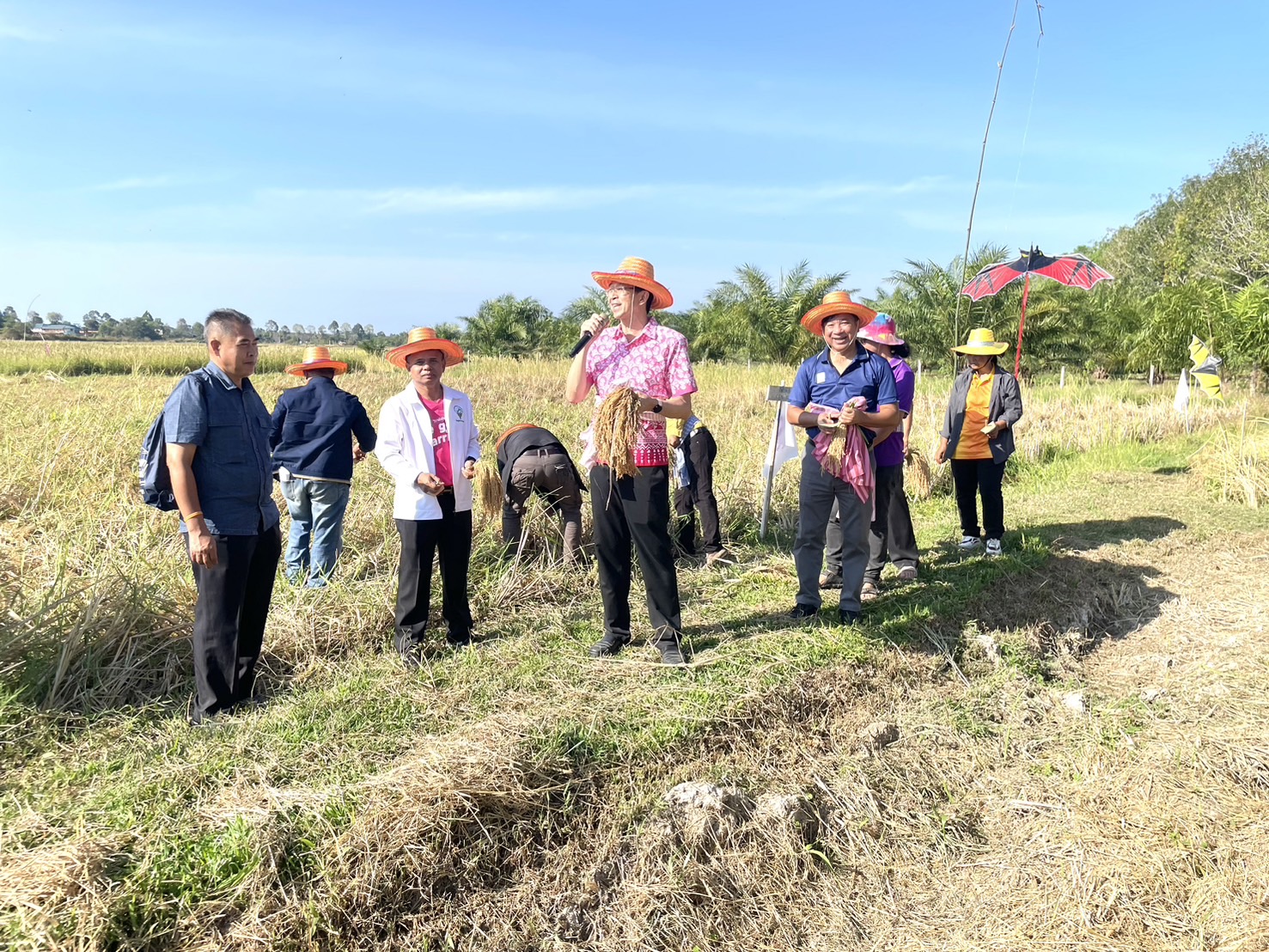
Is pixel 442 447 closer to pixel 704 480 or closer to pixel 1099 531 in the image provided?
pixel 704 480

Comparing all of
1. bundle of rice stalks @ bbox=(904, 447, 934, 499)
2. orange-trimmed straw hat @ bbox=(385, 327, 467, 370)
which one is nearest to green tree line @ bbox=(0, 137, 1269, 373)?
bundle of rice stalks @ bbox=(904, 447, 934, 499)

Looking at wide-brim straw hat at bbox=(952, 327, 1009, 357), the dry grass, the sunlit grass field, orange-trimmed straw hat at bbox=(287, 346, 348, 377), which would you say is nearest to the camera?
the sunlit grass field

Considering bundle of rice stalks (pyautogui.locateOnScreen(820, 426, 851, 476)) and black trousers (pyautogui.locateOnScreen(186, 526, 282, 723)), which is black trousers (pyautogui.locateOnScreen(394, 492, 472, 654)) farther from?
bundle of rice stalks (pyautogui.locateOnScreen(820, 426, 851, 476))

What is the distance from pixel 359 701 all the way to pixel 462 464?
131cm

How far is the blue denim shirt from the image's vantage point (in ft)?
11.2

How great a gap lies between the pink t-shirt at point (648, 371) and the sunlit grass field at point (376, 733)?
1.12 meters

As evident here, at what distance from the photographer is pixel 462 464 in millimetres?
4344

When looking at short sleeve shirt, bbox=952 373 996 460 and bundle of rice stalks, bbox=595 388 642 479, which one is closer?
bundle of rice stalks, bbox=595 388 642 479

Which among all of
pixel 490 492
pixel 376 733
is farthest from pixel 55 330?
pixel 376 733

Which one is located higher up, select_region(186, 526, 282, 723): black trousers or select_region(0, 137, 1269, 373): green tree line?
select_region(0, 137, 1269, 373): green tree line

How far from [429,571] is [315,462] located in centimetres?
161

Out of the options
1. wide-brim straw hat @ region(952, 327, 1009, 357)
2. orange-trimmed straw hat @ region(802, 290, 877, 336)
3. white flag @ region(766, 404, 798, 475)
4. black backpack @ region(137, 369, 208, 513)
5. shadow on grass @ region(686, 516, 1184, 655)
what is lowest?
shadow on grass @ region(686, 516, 1184, 655)

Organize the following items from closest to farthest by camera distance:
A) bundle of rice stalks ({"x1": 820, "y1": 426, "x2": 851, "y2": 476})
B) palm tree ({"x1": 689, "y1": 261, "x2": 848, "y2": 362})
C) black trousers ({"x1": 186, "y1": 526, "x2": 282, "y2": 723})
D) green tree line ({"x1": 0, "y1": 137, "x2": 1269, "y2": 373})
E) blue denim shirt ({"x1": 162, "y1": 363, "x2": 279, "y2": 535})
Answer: blue denim shirt ({"x1": 162, "y1": 363, "x2": 279, "y2": 535})
black trousers ({"x1": 186, "y1": 526, "x2": 282, "y2": 723})
bundle of rice stalks ({"x1": 820, "y1": 426, "x2": 851, "y2": 476})
green tree line ({"x1": 0, "y1": 137, "x2": 1269, "y2": 373})
palm tree ({"x1": 689, "y1": 261, "x2": 848, "y2": 362})

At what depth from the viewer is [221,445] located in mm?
3531
